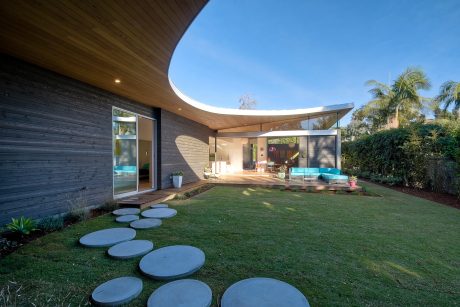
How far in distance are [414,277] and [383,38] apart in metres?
14.5

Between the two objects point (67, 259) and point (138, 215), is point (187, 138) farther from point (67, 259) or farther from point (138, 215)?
point (67, 259)

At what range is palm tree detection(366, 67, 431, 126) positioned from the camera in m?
15.9

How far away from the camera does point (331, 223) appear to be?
4465mm

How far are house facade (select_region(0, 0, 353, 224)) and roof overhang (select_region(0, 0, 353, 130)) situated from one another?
0.01 meters

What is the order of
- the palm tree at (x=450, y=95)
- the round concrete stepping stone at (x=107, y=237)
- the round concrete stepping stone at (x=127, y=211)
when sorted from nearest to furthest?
the round concrete stepping stone at (x=107, y=237)
the round concrete stepping stone at (x=127, y=211)
the palm tree at (x=450, y=95)

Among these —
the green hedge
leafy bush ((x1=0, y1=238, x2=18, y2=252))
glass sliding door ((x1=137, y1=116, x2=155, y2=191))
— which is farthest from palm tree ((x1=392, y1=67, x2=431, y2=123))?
leafy bush ((x1=0, y1=238, x2=18, y2=252))

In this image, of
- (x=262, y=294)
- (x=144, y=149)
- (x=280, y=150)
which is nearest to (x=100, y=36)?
(x=262, y=294)

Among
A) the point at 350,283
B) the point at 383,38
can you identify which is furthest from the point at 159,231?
the point at 383,38

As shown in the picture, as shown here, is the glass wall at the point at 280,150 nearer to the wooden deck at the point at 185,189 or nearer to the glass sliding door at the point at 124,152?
the wooden deck at the point at 185,189

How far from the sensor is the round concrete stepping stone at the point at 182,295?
6.48ft

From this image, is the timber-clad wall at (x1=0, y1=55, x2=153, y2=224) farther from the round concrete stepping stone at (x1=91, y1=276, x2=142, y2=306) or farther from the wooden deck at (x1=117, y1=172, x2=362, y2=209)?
the round concrete stepping stone at (x1=91, y1=276, x2=142, y2=306)

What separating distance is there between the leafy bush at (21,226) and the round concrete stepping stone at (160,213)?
1.86 metres

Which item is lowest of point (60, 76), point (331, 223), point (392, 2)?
point (331, 223)

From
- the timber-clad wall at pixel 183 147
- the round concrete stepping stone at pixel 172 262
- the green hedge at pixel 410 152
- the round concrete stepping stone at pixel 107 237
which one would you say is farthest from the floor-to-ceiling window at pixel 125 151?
the green hedge at pixel 410 152
